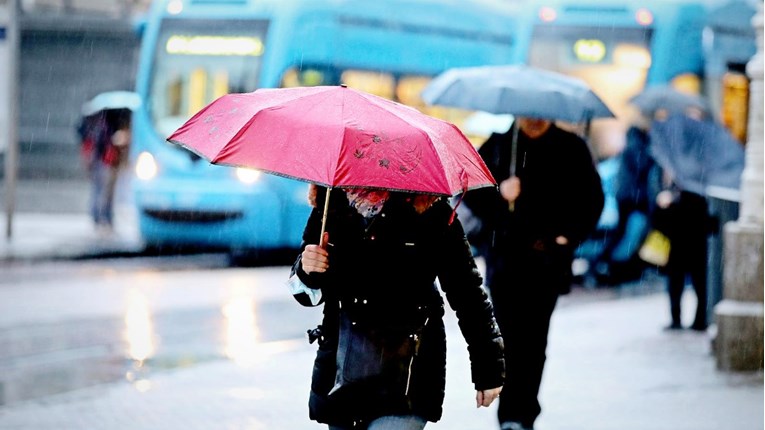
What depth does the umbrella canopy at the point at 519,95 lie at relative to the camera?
6.42 metres

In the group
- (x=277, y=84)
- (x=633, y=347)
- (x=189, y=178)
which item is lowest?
(x=633, y=347)

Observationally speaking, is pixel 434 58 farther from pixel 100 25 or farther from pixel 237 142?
pixel 100 25

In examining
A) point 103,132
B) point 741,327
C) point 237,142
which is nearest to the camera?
point 237,142

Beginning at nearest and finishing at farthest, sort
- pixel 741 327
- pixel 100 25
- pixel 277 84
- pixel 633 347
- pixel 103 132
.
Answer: pixel 741 327
pixel 633 347
pixel 277 84
pixel 103 132
pixel 100 25

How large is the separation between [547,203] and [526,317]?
21.8 inches

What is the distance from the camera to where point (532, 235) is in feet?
20.7

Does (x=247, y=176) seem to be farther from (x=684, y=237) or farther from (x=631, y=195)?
(x=684, y=237)

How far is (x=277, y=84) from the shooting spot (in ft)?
47.5

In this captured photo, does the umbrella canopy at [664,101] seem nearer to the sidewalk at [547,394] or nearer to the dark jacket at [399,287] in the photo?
the sidewalk at [547,394]

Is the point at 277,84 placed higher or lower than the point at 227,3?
lower

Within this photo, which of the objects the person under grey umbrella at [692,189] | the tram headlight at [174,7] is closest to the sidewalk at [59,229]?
the tram headlight at [174,7]

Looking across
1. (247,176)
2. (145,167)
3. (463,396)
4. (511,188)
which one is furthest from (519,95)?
(145,167)

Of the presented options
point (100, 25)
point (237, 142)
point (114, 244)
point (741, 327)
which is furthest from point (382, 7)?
point (100, 25)

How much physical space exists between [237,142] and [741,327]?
5.03 metres
